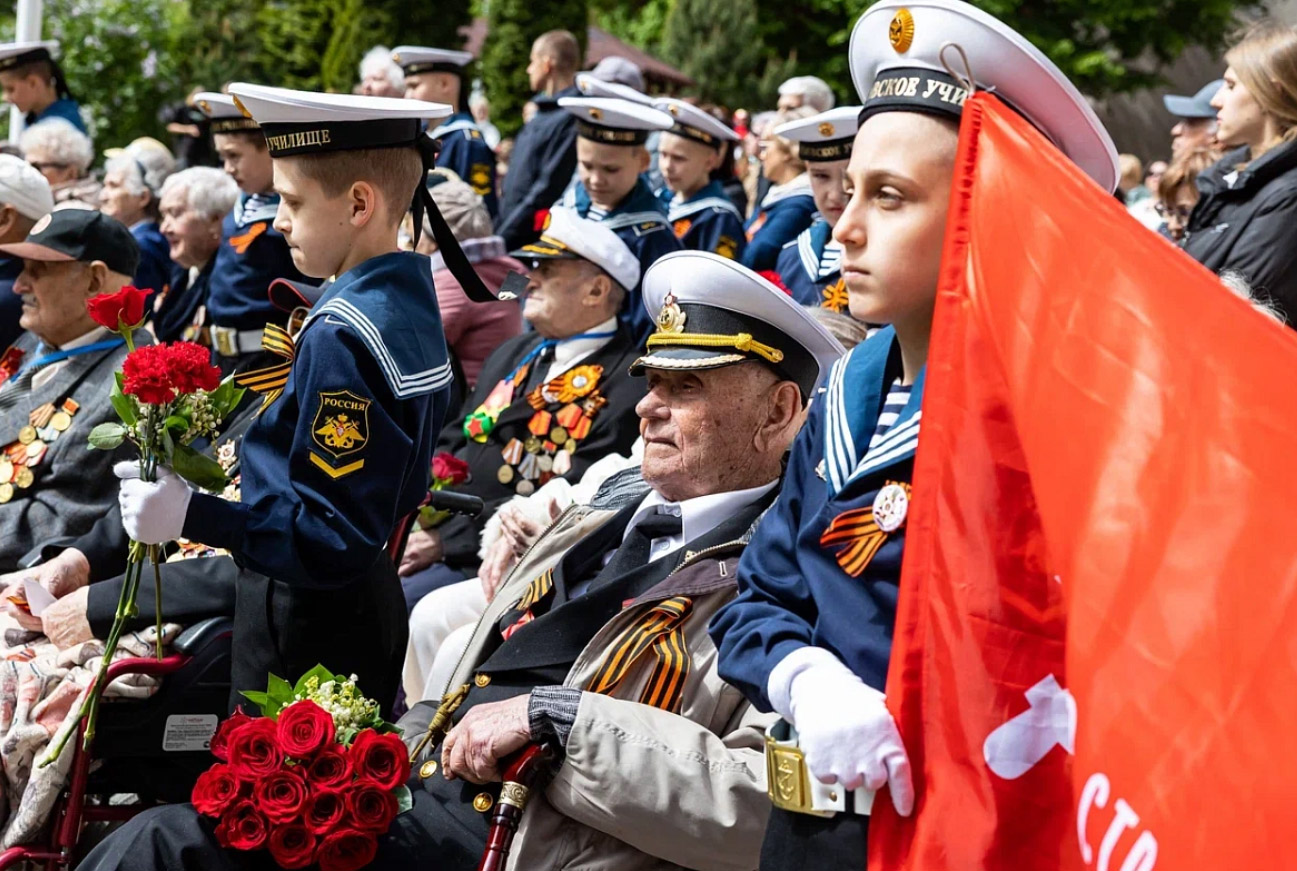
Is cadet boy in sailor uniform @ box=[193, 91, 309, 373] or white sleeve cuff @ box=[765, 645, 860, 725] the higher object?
white sleeve cuff @ box=[765, 645, 860, 725]

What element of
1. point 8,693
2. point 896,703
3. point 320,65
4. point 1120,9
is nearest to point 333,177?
point 8,693

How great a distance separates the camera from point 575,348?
573 cm

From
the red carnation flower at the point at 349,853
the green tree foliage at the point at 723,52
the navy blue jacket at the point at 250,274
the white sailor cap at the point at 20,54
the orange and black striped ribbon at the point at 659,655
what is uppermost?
the orange and black striped ribbon at the point at 659,655

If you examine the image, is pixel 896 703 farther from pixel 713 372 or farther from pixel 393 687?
pixel 393 687

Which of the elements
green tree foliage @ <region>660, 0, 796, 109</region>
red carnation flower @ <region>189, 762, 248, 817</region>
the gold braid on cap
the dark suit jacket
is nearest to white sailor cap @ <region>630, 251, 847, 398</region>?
the gold braid on cap

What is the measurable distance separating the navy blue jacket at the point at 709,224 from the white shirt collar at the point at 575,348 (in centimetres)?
256

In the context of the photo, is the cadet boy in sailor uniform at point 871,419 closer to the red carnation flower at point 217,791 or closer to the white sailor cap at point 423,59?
the red carnation flower at point 217,791

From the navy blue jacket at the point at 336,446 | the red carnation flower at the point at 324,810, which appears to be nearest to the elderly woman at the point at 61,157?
the navy blue jacket at the point at 336,446

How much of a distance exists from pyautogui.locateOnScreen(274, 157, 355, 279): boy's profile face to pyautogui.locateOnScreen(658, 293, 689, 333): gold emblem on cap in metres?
0.71

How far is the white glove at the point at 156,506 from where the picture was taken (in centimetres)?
326

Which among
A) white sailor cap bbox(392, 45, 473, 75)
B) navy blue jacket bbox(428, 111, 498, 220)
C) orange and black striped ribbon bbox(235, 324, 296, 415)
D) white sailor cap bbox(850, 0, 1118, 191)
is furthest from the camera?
white sailor cap bbox(392, 45, 473, 75)

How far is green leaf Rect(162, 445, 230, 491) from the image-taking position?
10.9 ft

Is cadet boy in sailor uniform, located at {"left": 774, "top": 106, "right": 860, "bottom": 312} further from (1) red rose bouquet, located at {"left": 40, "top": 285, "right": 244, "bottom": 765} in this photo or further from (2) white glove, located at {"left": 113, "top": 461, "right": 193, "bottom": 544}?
(2) white glove, located at {"left": 113, "top": 461, "right": 193, "bottom": 544}

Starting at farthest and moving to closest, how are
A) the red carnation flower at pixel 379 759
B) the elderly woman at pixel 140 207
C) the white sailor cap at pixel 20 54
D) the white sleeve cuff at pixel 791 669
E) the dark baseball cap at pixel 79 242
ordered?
the white sailor cap at pixel 20 54 → the elderly woman at pixel 140 207 → the dark baseball cap at pixel 79 242 → the red carnation flower at pixel 379 759 → the white sleeve cuff at pixel 791 669
